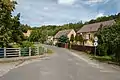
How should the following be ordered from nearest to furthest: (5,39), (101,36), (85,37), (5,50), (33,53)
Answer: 1. (5,50)
2. (5,39)
3. (33,53)
4. (101,36)
5. (85,37)

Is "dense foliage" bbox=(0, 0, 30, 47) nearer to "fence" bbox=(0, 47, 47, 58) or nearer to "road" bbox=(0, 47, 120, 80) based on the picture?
"fence" bbox=(0, 47, 47, 58)

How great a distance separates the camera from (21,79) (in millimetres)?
13945

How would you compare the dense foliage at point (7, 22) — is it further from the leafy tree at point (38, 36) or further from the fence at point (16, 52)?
the leafy tree at point (38, 36)

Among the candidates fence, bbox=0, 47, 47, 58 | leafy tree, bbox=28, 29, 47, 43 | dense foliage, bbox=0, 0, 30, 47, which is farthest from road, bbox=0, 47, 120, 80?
leafy tree, bbox=28, 29, 47, 43

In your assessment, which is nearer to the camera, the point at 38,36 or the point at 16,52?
the point at 16,52

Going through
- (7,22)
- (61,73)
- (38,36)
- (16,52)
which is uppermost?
(38,36)

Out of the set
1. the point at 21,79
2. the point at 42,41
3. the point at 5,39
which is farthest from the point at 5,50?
the point at 42,41

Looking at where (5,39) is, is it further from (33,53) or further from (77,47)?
(77,47)

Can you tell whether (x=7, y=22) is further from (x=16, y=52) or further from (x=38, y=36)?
(x=38, y=36)

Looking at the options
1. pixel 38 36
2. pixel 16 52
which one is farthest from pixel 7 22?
pixel 38 36

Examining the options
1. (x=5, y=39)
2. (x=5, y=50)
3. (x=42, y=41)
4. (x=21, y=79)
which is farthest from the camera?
(x=42, y=41)

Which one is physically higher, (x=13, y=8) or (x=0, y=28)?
(x=13, y=8)

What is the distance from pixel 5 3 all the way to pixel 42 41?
10180 centimetres

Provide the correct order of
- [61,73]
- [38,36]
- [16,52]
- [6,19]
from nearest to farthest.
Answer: [61,73] < [16,52] < [6,19] < [38,36]
